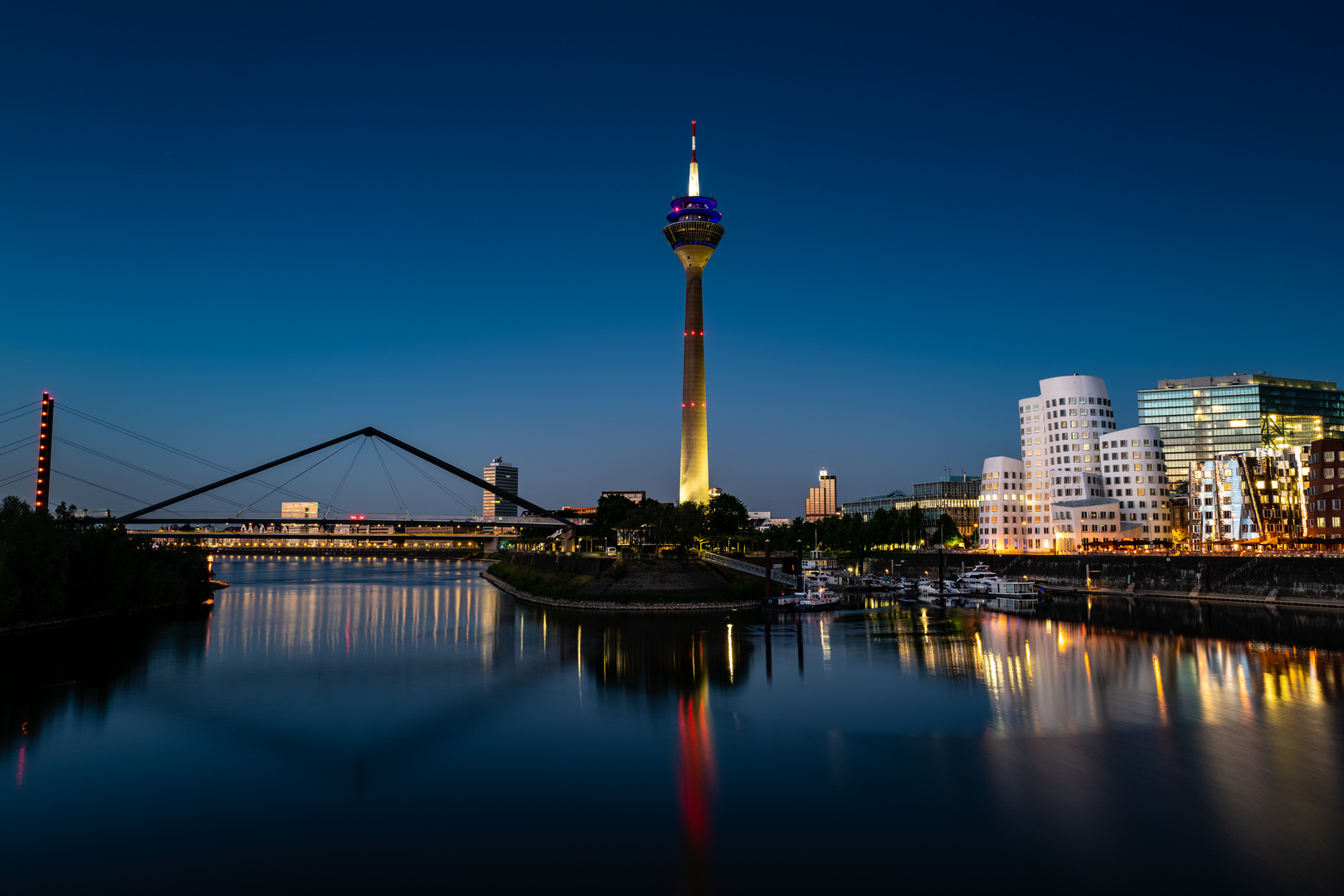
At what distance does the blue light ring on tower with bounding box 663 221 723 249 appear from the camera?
12244 centimetres

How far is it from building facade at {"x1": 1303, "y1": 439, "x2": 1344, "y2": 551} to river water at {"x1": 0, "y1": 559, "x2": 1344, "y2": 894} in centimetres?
3697

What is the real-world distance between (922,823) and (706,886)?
5.28 meters

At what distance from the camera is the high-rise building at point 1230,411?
404ft

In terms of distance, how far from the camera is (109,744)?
942 inches

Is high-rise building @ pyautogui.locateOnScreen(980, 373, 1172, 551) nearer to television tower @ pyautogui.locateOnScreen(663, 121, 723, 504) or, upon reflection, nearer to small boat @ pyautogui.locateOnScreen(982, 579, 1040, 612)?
small boat @ pyautogui.locateOnScreen(982, 579, 1040, 612)

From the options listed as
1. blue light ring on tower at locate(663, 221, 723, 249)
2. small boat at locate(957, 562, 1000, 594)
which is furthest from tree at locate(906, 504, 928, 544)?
blue light ring on tower at locate(663, 221, 723, 249)

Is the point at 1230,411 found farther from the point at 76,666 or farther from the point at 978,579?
the point at 76,666

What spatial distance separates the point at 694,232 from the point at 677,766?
10831cm

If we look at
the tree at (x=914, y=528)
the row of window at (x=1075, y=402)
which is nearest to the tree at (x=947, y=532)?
the tree at (x=914, y=528)

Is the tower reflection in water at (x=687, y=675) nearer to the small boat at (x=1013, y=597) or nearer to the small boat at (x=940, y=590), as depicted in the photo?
A: the small boat at (x=1013, y=597)

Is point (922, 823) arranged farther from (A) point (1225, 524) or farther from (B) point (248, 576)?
(B) point (248, 576)

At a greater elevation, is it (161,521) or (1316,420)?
(1316,420)

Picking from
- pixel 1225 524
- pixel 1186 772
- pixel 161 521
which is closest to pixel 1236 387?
pixel 1225 524

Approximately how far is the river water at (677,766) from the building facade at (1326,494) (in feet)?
121
